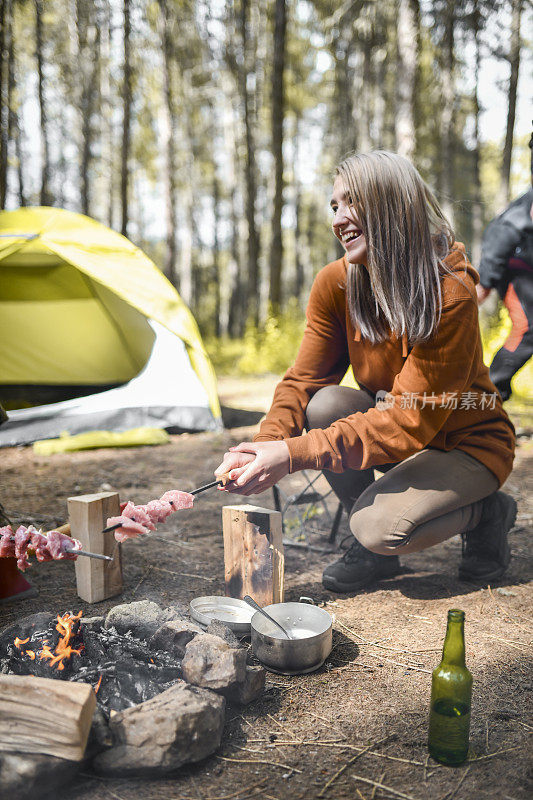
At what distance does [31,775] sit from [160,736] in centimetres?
27

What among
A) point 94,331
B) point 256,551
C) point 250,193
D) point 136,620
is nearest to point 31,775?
point 136,620

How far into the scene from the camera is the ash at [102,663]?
5.17ft

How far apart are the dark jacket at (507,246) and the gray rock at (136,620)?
8.34 ft

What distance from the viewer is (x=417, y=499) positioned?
2178mm

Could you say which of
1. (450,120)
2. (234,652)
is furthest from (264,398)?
(450,120)

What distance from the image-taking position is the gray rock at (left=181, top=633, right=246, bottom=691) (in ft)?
5.19

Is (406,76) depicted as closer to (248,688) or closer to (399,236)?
(399,236)

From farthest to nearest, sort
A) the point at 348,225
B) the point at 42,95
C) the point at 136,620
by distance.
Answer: the point at 42,95
the point at 348,225
the point at 136,620

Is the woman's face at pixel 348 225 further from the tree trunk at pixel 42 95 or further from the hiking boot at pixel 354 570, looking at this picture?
the tree trunk at pixel 42 95

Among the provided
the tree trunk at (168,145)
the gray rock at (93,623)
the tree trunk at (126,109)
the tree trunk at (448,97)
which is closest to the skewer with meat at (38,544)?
the gray rock at (93,623)

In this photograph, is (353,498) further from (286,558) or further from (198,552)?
(198,552)

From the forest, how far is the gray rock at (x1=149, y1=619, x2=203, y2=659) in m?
6.97

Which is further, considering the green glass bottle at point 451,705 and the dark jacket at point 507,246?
the dark jacket at point 507,246

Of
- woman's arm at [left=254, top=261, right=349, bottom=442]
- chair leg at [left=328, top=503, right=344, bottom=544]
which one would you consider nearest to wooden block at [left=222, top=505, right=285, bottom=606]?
woman's arm at [left=254, top=261, right=349, bottom=442]
